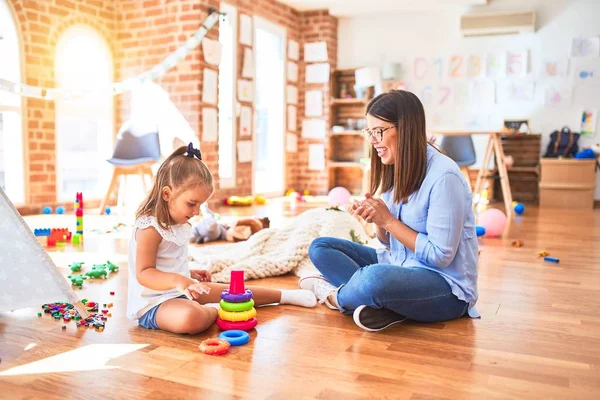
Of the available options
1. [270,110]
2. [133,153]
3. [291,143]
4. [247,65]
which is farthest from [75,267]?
[291,143]

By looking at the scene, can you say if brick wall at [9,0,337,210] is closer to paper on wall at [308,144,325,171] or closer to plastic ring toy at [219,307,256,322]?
paper on wall at [308,144,325,171]

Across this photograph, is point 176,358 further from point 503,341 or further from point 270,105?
point 270,105

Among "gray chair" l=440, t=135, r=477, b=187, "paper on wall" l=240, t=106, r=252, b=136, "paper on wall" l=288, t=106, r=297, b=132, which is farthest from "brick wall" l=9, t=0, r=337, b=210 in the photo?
"gray chair" l=440, t=135, r=477, b=187

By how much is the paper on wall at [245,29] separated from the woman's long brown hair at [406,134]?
14.5 ft

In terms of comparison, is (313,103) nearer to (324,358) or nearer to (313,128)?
(313,128)

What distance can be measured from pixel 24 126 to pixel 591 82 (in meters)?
5.49

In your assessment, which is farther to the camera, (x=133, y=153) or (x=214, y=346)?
(x=133, y=153)

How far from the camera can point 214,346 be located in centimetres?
154

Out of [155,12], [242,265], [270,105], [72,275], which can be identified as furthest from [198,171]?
[270,105]

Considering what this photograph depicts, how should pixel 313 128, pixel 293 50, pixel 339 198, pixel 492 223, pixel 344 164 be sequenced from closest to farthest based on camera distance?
pixel 492 223
pixel 339 198
pixel 293 50
pixel 344 164
pixel 313 128

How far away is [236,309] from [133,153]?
341cm

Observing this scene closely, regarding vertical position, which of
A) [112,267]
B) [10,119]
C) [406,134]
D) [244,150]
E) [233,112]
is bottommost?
[112,267]

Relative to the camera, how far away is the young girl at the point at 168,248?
66.3 inches

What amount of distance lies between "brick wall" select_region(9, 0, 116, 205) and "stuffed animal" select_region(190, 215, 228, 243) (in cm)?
192
